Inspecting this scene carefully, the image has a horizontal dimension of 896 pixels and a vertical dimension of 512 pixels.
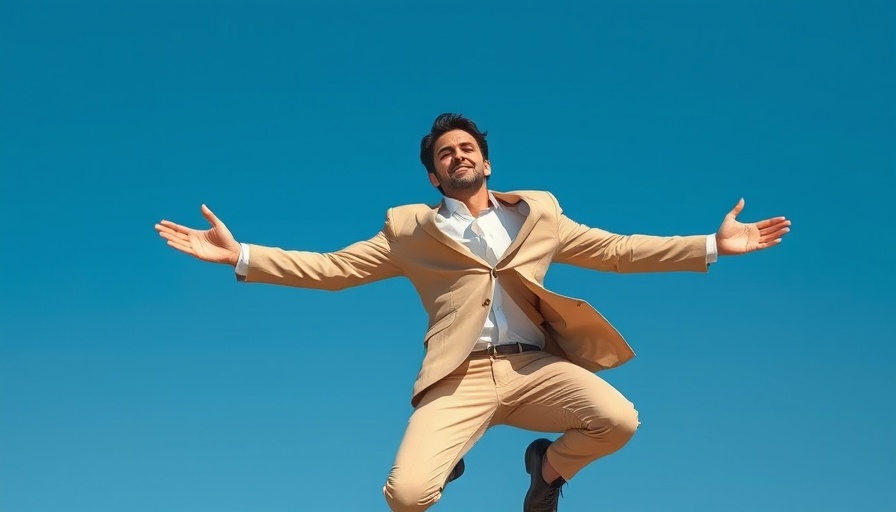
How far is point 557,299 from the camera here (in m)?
9.33

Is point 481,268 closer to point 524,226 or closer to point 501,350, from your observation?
point 524,226

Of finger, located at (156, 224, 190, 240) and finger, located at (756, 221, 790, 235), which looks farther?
finger, located at (756, 221, 790, 235)

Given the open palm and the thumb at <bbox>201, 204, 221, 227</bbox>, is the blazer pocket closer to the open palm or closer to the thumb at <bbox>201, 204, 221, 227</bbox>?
the thumb at <bbox>201, 204, 221, 227</bbox>

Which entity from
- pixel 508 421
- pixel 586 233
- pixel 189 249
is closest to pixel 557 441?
pixel 508 421

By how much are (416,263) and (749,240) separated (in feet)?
8.86

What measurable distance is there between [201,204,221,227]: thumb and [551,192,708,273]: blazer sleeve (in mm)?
2739

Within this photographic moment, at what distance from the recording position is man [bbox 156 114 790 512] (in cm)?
917

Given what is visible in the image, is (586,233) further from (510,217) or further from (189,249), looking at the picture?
(189,249)

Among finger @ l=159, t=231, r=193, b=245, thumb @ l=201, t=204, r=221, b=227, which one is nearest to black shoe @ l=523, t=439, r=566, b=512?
thumb @ l=201, t=204, r=221, b=227

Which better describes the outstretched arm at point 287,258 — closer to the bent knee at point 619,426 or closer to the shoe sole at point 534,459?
the shoe sole at point 534,459

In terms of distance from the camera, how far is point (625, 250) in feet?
31.9

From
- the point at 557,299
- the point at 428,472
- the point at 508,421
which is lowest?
the point at 428,472

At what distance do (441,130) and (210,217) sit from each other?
2034 millimetres

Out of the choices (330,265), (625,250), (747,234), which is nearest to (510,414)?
(625,250)
